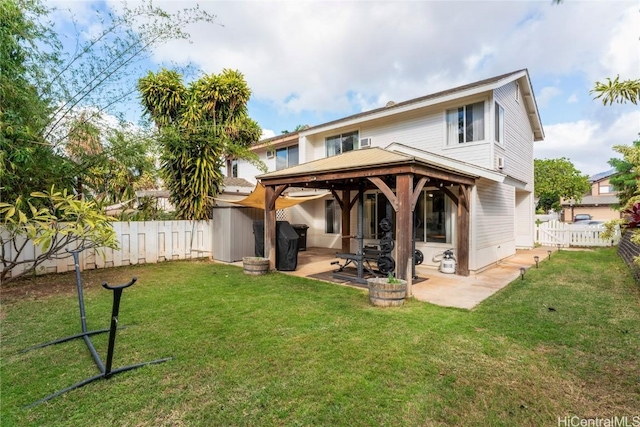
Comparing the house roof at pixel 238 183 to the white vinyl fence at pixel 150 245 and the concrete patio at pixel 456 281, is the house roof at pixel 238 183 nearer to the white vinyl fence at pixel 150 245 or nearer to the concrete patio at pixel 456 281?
the white vinyl fence at pixel 150 245

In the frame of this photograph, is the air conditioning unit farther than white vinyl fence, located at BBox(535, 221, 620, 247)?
No

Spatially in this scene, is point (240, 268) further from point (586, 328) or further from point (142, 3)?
point (586, 328)

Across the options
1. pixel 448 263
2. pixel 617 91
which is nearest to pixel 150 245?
pixel 448 263

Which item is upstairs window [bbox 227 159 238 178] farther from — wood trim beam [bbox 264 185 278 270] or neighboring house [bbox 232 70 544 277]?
wood trim beam [bbox 264 185 278 270]

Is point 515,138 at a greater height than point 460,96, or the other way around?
point 460,96

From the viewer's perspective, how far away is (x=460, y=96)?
30.1ft

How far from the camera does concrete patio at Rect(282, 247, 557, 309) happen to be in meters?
5.89

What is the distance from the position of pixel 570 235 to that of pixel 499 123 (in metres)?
8.59

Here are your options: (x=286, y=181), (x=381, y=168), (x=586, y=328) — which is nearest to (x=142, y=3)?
(x=286, y=181)

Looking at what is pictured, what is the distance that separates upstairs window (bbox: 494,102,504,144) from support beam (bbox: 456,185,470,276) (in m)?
2.93

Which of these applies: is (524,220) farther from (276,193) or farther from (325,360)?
(325,360)

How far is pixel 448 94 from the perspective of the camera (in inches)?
368

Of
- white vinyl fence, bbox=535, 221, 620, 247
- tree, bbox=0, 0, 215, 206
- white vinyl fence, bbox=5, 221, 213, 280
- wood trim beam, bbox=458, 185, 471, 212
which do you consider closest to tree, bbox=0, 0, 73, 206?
tree, bbox=0, 0, 215, 206

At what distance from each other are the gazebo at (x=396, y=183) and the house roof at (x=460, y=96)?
280 cm
